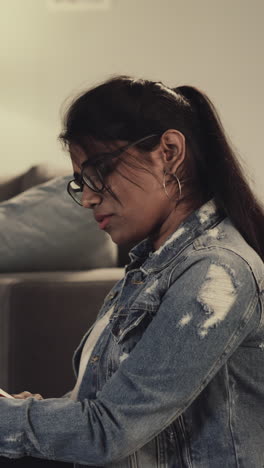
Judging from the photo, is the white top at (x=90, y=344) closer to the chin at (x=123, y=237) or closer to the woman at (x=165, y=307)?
the woman at (x=165, y=307)

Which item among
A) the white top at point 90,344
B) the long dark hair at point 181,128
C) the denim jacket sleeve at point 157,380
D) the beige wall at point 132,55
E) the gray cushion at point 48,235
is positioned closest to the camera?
the denim jacket sleeve at point 157,380

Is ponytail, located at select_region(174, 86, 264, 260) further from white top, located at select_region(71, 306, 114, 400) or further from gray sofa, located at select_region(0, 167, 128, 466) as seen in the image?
gray sofa, located at select_region(0, 167, 128, 466)

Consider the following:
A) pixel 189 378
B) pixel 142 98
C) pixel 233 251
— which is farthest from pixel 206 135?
pixel 189 378

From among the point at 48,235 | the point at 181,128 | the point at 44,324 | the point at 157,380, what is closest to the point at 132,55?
the point at 48,235

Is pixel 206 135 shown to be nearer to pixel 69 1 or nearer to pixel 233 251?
pixel 233 251

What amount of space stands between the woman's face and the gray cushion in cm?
76

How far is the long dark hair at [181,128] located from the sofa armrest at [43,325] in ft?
2.25

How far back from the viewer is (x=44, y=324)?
1.69 meters

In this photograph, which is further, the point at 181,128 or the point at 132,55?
the point at 132,55

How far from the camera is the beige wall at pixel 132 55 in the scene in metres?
3.12

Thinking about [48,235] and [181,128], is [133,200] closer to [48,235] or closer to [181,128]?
[181,128]

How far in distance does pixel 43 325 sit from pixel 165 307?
0.84 m

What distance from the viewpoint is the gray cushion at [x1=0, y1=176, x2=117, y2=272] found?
1.82 meters

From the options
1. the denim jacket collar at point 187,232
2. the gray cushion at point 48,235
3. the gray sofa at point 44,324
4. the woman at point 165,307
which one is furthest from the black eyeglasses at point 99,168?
the gray cushion at point 48,235
